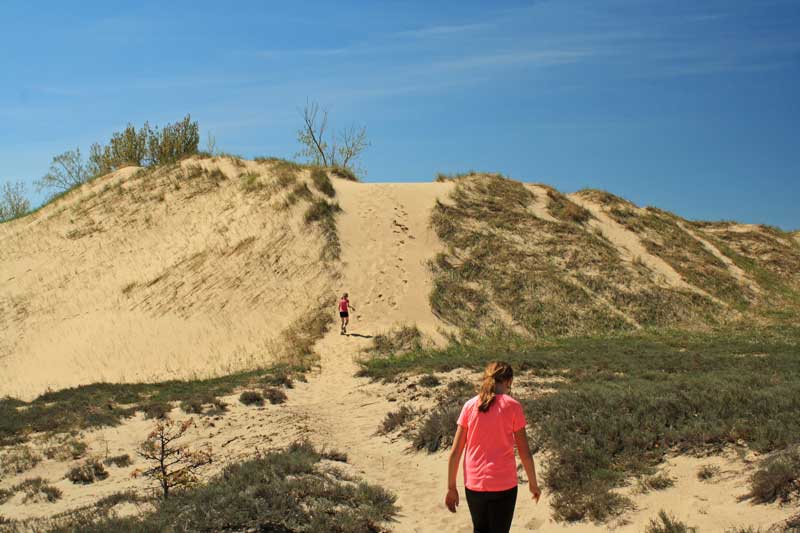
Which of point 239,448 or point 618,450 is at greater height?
point 618,450

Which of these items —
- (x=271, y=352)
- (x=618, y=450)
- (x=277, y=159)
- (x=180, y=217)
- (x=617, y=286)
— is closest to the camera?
(x=618, y=450)

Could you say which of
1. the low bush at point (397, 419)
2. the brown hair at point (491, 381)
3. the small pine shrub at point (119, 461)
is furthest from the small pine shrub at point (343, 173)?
the brown hair at point (491, 381)

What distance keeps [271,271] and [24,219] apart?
19493mm

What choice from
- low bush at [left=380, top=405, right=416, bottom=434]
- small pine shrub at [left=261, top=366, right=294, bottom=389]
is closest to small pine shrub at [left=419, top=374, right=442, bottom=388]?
low bush at [left=380, top=405, right=416, bottom=434]

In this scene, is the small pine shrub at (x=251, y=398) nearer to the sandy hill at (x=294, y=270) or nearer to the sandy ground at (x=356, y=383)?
the sandy ground at (x=356, y=383)

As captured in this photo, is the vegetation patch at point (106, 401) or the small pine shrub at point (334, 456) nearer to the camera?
the small pine shrub at point (334, 456)

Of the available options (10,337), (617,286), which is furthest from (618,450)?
(10,337)

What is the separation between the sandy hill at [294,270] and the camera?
1049 inches

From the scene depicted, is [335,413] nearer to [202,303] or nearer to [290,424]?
[290,424]

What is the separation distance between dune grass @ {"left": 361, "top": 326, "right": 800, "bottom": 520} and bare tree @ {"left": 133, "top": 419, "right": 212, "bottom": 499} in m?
4.74

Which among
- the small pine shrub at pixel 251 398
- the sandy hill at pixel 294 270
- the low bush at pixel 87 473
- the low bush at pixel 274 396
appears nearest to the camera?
the low bush at pixel 87 473

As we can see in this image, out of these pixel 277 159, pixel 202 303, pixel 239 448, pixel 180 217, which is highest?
pixel 277 159

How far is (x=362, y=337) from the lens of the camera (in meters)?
25.2

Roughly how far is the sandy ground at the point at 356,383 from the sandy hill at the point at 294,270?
0.47 ft
